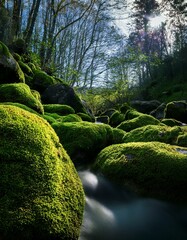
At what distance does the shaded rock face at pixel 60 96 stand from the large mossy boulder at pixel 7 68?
2.07m

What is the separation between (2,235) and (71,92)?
8808 mm

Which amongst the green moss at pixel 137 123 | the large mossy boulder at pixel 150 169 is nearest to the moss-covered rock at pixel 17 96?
the large mossy boulder at pixel 150 169

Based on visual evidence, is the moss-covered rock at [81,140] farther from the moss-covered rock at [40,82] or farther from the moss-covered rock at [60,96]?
the moss-covered rock at [40,82]

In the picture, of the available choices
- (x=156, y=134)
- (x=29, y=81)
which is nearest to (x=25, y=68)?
(x=29, y=81)

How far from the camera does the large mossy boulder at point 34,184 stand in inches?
78.7

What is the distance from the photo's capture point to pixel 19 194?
2.15 meters

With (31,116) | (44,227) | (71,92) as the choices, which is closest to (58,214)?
(44,227)

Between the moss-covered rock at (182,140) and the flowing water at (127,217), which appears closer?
the flowing water at (127,217)

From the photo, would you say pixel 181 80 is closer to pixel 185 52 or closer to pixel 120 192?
pixel 185 52

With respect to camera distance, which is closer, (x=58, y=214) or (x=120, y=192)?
(x=58, y=214)

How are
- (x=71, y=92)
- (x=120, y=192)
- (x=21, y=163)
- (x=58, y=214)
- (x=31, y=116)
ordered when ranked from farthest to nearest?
(x=71, y=92)
(x=120, y=192)
(x=31, y=116)
(x=21, y=163)
(x=58, y=214)

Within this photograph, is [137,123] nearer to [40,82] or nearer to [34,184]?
[40,82]

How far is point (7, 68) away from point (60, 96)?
3.05 metres

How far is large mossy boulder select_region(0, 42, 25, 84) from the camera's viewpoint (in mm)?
7125
